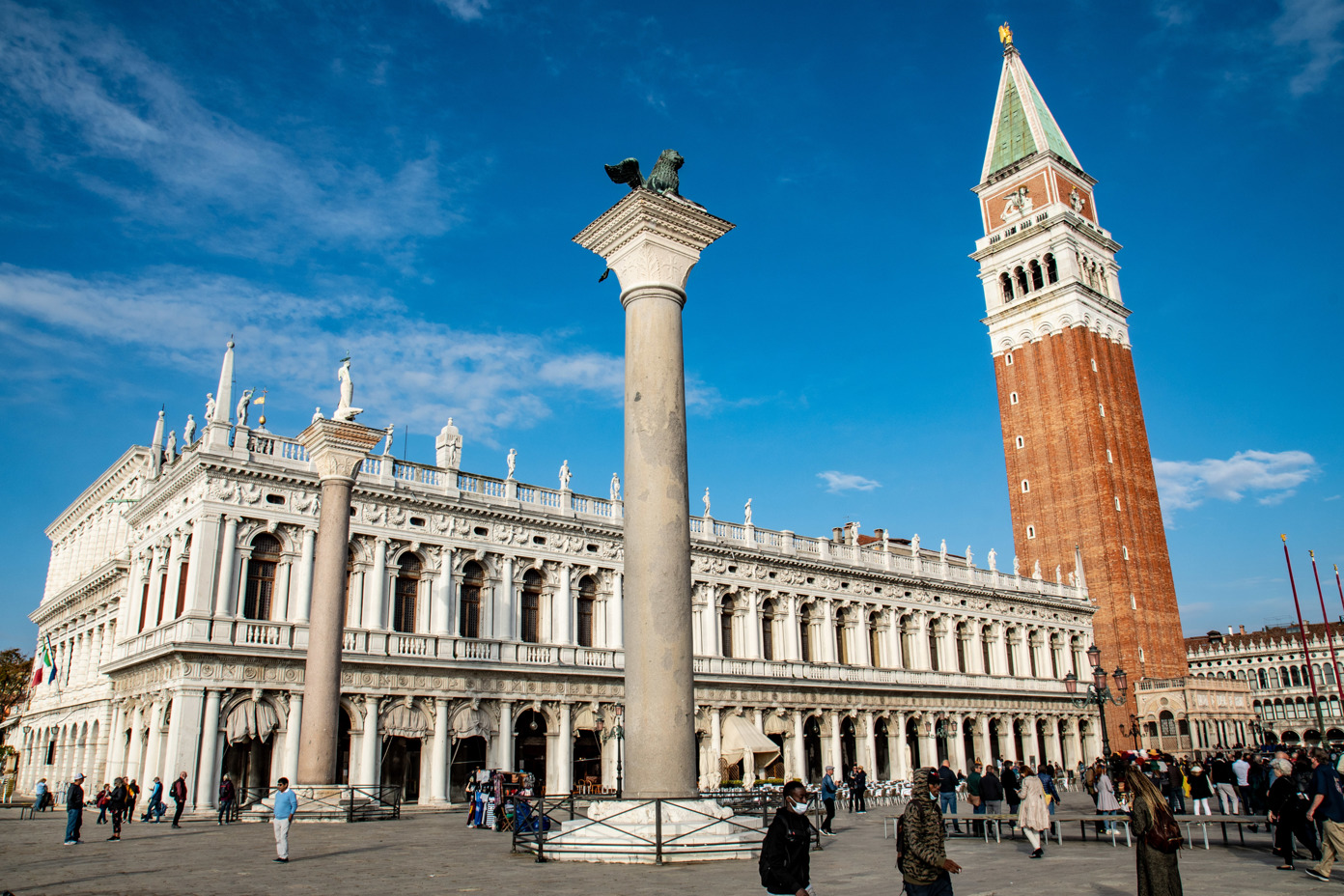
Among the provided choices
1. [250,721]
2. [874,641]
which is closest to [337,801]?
[250,721]

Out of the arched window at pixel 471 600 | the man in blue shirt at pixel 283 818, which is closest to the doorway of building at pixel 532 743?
the arched window at pixel 471 600

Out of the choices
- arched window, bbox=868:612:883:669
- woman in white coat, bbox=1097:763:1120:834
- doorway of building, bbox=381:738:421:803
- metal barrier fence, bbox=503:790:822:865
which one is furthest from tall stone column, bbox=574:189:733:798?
arched window, bbox=868:612:883:669

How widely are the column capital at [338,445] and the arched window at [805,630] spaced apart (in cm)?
2614

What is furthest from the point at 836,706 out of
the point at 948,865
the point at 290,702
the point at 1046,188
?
the point at 1046,188

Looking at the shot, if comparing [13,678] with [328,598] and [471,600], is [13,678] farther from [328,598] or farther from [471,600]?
[328,598]

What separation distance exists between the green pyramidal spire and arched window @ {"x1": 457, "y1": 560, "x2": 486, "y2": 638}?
177 feet

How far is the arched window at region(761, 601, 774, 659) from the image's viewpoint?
139 feet

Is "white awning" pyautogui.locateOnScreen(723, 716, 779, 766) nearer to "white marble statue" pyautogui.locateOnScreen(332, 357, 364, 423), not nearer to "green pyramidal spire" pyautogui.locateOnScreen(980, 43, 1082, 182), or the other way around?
"white marble statue" pyautogui.locateOnScreen(332, 357, 364, 423)

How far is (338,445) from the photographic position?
2216 centimetres

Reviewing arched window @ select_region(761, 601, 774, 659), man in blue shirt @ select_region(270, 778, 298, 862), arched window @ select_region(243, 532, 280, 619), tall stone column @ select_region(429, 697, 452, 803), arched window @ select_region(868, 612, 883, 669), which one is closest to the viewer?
man in blue shirt @ select_region(270, 778, 298, 862)

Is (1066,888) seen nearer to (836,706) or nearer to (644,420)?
(644,420)

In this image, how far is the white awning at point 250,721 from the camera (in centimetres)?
2747

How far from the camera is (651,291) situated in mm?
14852

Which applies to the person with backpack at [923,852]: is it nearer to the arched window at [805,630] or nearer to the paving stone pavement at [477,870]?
the paving stone pavement at [477,870]
